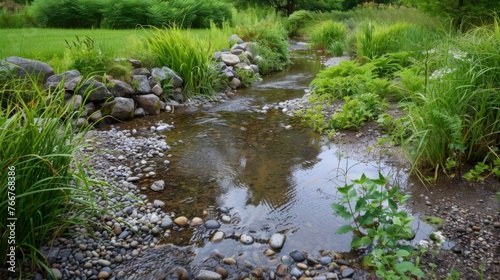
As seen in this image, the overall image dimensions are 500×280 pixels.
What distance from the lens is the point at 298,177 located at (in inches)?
153

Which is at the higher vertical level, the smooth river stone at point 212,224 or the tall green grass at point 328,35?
the tall green grass at point 328,35

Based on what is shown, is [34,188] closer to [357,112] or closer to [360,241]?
[360,241]

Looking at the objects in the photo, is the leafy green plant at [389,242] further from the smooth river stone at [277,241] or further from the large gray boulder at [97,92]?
the large gray boulder at [97,92]

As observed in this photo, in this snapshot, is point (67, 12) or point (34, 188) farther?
point (67, 12)

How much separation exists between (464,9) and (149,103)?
20.9 ft

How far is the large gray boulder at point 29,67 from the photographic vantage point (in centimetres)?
468

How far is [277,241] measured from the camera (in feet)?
9.21

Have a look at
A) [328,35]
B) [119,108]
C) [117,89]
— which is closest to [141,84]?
[117,89]

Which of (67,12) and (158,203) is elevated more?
(67,12)

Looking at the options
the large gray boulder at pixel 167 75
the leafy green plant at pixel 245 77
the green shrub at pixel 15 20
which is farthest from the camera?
the green shrub at pixel 15 20

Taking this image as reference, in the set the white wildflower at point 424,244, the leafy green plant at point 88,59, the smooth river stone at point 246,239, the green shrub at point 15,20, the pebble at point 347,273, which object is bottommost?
the smooth river stone at point 246,239

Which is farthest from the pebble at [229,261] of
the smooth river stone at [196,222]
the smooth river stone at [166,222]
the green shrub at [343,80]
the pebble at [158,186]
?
the green shrub at [343,80]

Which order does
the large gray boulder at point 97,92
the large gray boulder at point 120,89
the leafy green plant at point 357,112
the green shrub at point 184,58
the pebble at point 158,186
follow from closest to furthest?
the pebble at point 158,186 → the leafy green plant at point 357,112 → the large gray boulder at point 97,92 → the large gray boulder at point 120,89 → the green shrub at point 184,58

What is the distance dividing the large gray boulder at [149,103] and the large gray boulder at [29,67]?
121cm
